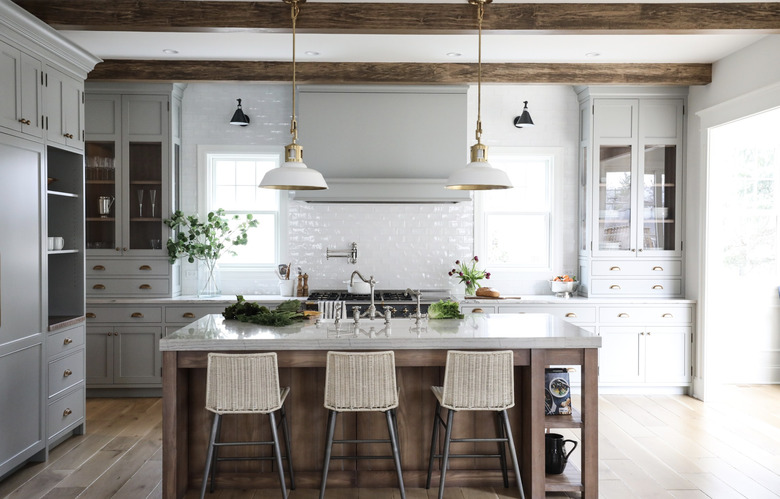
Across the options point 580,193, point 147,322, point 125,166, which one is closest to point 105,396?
point 147,322

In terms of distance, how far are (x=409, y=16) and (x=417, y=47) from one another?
3.66 feet

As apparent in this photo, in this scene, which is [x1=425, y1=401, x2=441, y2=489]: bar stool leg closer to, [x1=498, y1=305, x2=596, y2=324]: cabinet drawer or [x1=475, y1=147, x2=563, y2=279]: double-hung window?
[x1=498, y1=305, x2=596, y2=324]: cabinet drawer

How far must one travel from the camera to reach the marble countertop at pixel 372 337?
3473 mm

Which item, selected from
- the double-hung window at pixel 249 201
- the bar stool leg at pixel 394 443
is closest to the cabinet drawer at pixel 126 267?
the double-hung window at pixel 249 201

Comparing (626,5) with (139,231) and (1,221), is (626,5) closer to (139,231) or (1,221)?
(1,221)

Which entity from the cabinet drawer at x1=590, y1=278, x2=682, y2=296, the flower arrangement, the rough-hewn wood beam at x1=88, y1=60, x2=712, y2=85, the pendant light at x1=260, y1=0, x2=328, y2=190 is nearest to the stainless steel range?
the flower arrangement

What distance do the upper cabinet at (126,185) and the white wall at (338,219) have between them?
0.42 m

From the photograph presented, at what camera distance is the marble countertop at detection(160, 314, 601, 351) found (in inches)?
137

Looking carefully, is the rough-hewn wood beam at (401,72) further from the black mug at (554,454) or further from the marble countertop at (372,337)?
the black mug at (554,454)

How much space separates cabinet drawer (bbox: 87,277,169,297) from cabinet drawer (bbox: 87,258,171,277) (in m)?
0.06

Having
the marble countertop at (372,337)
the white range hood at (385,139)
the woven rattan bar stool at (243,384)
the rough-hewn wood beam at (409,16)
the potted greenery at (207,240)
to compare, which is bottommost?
the woven rattan bar stool at (243,384)

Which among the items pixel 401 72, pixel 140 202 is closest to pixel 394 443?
pixel 401 72

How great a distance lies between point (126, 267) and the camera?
6.15m

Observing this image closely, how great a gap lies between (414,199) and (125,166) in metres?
2.84
